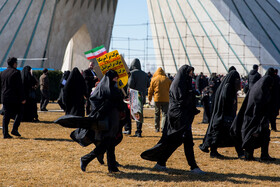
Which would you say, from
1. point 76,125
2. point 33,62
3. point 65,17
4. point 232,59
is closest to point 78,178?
point 76,125

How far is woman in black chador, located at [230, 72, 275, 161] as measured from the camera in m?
5.78

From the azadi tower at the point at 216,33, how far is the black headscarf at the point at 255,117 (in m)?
27.6

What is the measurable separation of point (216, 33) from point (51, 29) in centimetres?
1507

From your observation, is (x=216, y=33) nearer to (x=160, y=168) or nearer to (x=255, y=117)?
(x=255, y=117)

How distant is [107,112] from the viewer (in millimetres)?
5062

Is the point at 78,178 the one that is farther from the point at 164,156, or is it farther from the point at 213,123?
the point at 213,123

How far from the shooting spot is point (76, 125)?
Answer: 196 inches

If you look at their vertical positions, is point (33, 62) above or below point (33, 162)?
above

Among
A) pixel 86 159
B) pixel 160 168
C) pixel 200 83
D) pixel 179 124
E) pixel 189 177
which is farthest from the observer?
pixel 200 83

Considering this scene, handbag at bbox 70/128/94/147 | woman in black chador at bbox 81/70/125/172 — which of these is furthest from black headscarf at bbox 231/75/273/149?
handbag at bbox 70/128/94/147

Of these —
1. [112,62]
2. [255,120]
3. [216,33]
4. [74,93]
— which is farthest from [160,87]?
[216,33]

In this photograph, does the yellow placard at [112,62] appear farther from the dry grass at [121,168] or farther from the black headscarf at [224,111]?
the black headscarf at [224,111]

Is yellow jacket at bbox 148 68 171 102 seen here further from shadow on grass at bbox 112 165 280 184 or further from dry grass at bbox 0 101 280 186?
shadow on grass at bbox 112 165 280 184

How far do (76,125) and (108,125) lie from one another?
0.39 meters
